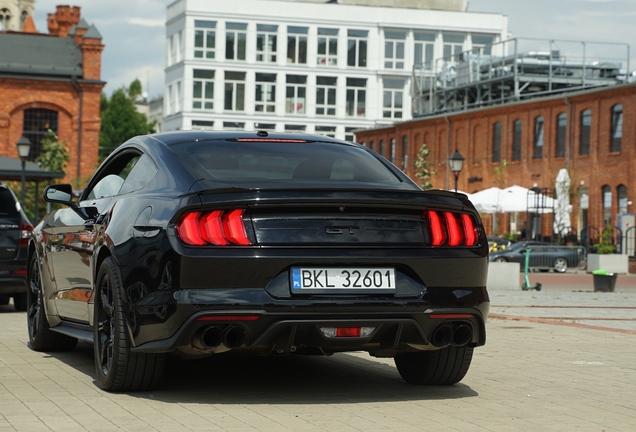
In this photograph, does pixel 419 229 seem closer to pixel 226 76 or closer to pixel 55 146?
pixel 55 146

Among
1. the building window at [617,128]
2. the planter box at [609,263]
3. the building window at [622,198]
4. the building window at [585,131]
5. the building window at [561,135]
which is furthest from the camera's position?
the building window at [561,135]

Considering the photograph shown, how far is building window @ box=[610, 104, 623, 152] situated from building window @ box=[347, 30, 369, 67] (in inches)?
1454

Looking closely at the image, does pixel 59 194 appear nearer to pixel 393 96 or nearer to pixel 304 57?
pixel 304 57

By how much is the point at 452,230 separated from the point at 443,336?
0.62 meters

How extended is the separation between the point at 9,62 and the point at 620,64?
36753mm

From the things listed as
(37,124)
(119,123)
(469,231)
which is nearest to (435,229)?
(469,231)

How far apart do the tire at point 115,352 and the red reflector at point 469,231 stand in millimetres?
1919

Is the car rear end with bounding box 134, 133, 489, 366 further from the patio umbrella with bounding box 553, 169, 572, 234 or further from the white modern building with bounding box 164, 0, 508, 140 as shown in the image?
the white modern building with bounding box 164, 0, 508, 140

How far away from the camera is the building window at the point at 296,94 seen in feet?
279

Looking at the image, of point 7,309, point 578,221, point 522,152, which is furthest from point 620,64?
point 7,309

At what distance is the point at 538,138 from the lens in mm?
57562

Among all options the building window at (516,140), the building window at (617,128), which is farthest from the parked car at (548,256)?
the building window at (516,140)

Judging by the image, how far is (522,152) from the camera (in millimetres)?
58531

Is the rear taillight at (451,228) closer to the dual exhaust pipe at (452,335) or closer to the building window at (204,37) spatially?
the dual exhaust pipe at (452,335)
